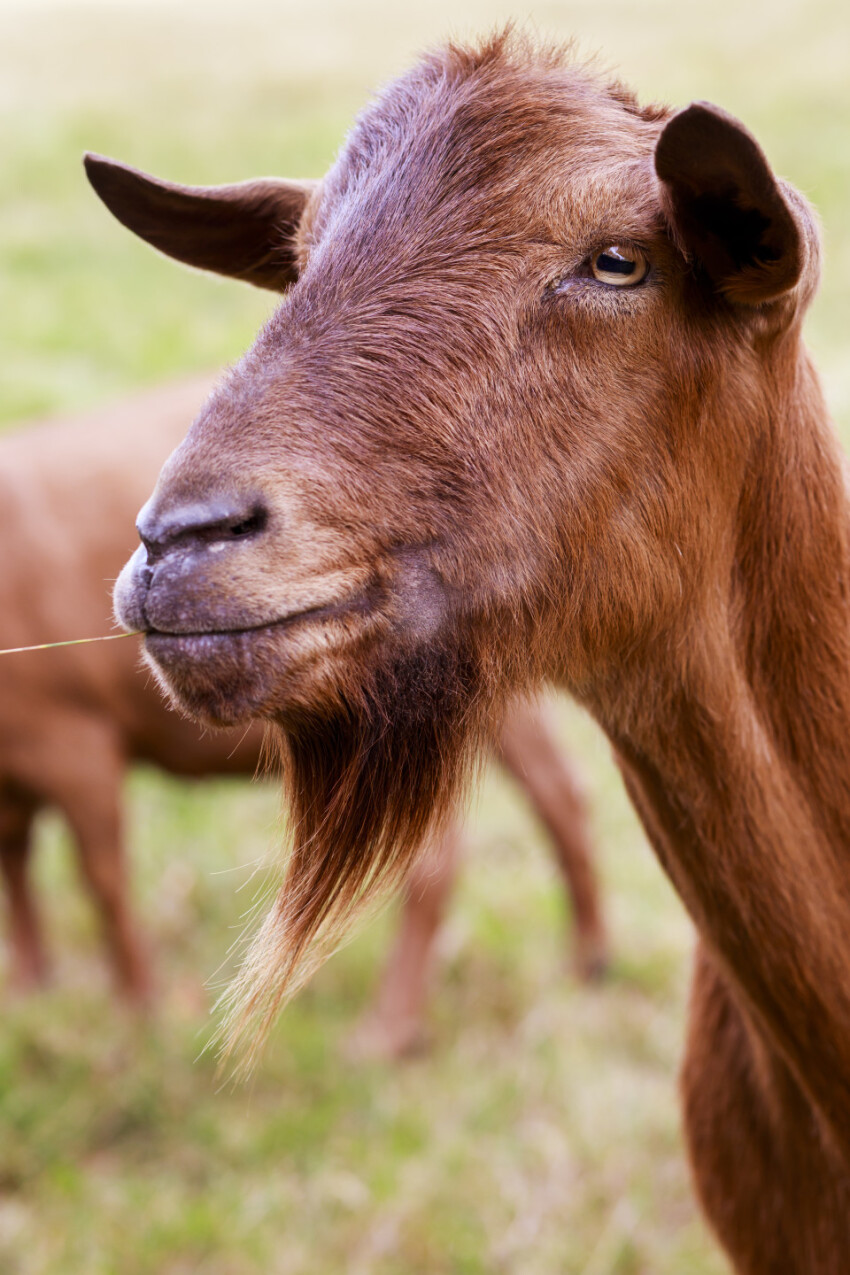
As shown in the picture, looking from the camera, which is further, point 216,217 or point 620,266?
point 216,217

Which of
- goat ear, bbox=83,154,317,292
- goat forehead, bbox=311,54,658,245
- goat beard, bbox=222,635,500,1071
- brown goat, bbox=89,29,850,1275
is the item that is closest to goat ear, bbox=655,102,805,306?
brown goat, bbox=89,29,850,1275

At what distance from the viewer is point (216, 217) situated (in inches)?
104

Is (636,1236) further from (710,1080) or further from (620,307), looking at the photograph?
(620,307)

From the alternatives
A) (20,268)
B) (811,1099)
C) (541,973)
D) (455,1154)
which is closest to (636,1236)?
(455,1154)

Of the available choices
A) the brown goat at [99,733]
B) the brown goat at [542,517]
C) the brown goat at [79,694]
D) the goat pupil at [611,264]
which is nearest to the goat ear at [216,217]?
the brown goat at [542,517]

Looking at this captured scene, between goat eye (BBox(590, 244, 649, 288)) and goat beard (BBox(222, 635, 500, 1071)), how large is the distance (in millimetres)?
612

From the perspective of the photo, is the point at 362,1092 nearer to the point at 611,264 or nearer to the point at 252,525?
the point at 252,525

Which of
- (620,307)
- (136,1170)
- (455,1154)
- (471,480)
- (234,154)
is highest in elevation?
(234,154)

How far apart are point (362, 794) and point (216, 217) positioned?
4.22 feet

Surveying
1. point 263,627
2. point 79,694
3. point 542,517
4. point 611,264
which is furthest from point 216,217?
point 79,694

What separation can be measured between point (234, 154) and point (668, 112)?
1534 centimetres

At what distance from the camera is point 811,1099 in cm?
237

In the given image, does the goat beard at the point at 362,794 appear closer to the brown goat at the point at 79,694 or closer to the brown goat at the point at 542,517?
the brown goat at the point at 542,517

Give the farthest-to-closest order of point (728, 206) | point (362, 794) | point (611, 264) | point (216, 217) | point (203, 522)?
point (216, 217), point (362, 794), point (611, 264), point (728, 206), point (203, 522)
